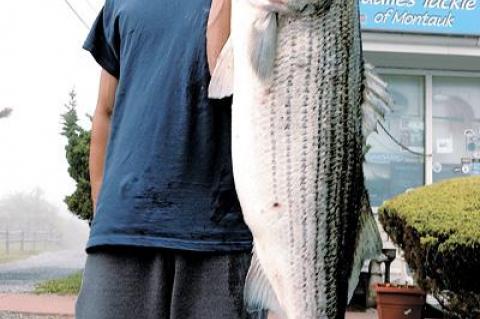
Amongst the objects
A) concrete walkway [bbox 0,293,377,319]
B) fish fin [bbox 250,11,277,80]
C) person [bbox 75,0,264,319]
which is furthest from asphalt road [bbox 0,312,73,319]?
fish fin [bbox 250,11,277,80]

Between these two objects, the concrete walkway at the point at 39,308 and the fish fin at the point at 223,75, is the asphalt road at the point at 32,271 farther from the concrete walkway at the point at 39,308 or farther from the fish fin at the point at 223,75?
the fish fin at the point at 223,75

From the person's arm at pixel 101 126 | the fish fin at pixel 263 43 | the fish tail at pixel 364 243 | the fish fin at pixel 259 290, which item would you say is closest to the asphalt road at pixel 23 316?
the person's arm at pixel 101 126

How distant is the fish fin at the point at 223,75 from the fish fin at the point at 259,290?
0.46 metres

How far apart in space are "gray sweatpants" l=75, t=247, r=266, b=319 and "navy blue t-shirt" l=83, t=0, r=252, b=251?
51mm

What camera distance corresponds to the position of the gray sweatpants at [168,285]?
7.91 ft

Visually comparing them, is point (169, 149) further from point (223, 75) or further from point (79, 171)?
point (79, 171)

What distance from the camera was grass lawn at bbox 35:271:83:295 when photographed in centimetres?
1186

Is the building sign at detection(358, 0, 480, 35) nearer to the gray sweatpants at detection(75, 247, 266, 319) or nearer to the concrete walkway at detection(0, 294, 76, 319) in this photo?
the concrete walkway at detection(0, 294, 76, 319)

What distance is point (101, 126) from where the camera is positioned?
111 inches

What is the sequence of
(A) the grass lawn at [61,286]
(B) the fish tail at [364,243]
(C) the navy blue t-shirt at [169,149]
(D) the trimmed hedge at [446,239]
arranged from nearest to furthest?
(B) the fish tail at [364,243] → (C) the navy blue t-shirt at [169,149] → (D) the trimmed hedge at [446,239] → (A) the grass lawn at [61,286]

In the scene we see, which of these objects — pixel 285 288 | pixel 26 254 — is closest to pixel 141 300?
pixel 285 288

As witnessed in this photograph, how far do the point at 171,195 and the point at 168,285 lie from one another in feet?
0.86

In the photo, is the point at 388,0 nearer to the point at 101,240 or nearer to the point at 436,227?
the point at 436,227

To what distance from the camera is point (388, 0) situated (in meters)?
10.4
